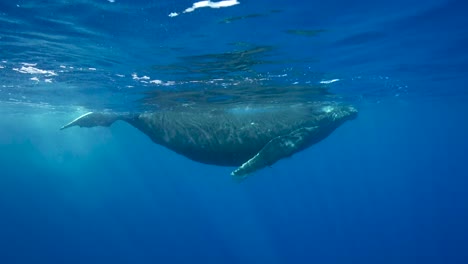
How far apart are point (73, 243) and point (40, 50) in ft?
219

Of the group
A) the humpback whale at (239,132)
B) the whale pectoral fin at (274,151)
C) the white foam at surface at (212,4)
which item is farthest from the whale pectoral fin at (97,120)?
the whale pectoral fin at (274,151)

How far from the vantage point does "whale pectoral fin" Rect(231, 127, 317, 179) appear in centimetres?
764

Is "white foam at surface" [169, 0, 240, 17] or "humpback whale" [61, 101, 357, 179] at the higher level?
"white foam at surface" [169, 0, 240, 17]

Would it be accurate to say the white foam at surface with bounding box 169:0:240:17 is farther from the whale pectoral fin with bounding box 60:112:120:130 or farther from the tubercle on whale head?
the whale pectoral fin with bounding box 60:112:120:130

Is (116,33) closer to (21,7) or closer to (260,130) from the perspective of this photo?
(21,7)

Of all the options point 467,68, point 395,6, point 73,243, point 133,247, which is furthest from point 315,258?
point 395,6

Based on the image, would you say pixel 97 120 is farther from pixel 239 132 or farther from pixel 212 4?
pixel 212 4

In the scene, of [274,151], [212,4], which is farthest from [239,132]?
[212,4]

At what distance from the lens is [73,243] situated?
225 ft

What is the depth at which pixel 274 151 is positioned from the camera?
8.11m

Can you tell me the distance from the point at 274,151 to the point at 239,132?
1.81m

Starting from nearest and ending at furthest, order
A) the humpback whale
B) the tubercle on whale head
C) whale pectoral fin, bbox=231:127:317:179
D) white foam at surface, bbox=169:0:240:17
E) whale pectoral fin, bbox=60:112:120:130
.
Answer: whale pectoral fin, bbox=231:127:317:179 < white foam at surface, bbox=169:0:240:17 < the humpback whale < the tubercle on whale head < whale pectoral fin, bbox=60:112:120:130

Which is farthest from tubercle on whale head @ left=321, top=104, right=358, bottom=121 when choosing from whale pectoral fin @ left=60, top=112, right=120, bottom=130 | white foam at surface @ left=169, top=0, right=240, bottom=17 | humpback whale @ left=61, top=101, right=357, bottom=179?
whale pectoral fin @ left=60, top=112, right=120, bottom=130

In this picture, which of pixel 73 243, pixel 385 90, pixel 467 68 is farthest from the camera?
pixel 73 243
